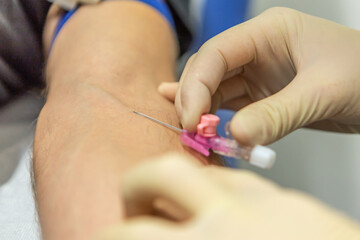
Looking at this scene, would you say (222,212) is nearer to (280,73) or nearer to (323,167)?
(280,73)

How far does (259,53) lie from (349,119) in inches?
12.3

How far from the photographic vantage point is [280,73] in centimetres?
96

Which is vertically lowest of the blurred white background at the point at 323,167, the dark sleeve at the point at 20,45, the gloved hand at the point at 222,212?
the blurred white background at the point at 323,167

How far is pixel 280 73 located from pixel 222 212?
2.12 feet

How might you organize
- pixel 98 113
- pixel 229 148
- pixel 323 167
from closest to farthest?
1. pixel 229 148
2. pixel 98 113
3. pixel 323 167

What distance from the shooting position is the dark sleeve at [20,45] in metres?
1.11

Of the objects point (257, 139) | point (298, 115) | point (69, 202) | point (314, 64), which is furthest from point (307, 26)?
point (69, 202)

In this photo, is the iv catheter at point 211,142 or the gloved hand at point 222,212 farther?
the iv catheter at point 211,142

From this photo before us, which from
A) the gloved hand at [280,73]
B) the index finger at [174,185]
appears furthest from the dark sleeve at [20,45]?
the index finger at [174,185]

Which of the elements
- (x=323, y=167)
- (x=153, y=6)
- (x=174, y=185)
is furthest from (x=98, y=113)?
(x=323, y=167)

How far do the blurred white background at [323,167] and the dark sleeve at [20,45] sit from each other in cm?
92

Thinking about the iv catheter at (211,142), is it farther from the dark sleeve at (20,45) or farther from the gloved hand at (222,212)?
the dark sleeve at (20,45)

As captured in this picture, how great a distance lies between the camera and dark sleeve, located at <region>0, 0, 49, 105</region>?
1108 mm

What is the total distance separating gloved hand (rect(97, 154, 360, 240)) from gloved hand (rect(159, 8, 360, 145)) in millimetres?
Answer: 259
